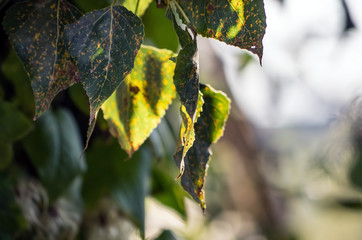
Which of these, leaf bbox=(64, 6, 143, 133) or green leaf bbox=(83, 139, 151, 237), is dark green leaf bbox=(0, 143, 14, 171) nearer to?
green leaf bbox=(83, 139, 151, 237)

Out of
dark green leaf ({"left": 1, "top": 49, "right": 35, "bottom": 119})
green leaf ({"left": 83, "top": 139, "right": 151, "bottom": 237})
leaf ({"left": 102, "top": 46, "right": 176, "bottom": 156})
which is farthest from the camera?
green leaf ({"left": 83, "top": 139, "right": 151, "bottom": 237})

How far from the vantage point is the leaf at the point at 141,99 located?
0.45 meters

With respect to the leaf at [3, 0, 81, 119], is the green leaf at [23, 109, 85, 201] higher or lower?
lower

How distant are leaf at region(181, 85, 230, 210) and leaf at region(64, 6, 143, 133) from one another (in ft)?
0.30

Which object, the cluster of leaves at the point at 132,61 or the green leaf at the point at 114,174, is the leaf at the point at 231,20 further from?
the green leaf at the point at 114,174

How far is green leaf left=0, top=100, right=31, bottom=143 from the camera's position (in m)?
0.62

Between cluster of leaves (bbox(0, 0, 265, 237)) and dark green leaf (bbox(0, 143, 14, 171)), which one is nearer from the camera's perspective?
cluster of leaves (bbox(0, 0, 265, 237))

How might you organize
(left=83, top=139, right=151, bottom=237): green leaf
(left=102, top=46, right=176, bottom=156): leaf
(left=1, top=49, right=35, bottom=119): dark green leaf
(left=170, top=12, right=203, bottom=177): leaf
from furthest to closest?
1. (left=83, top=139, right=151, bottom=237): green leaf
2. (left=1, top=49, right=35, bottom=119): dark green leaf
3. (left=102, top=46, right=176, bottom=156): leaf
4. (left=170, top=12, right=203, bottom=177): leaf

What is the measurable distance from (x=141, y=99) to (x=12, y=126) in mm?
255

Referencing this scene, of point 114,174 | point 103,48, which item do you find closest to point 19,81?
point 114,174

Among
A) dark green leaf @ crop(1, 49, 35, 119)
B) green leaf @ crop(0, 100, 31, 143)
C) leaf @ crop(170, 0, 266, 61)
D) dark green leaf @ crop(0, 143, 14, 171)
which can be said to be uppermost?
leaf @ crop(170, 0, 266, 61)

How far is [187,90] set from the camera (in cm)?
35

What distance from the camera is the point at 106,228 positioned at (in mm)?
834

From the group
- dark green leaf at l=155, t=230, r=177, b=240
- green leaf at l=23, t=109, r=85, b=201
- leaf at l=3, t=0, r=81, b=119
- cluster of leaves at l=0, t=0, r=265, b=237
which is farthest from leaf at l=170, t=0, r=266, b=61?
green leaf at l=23, t=109, r=85, b=201
